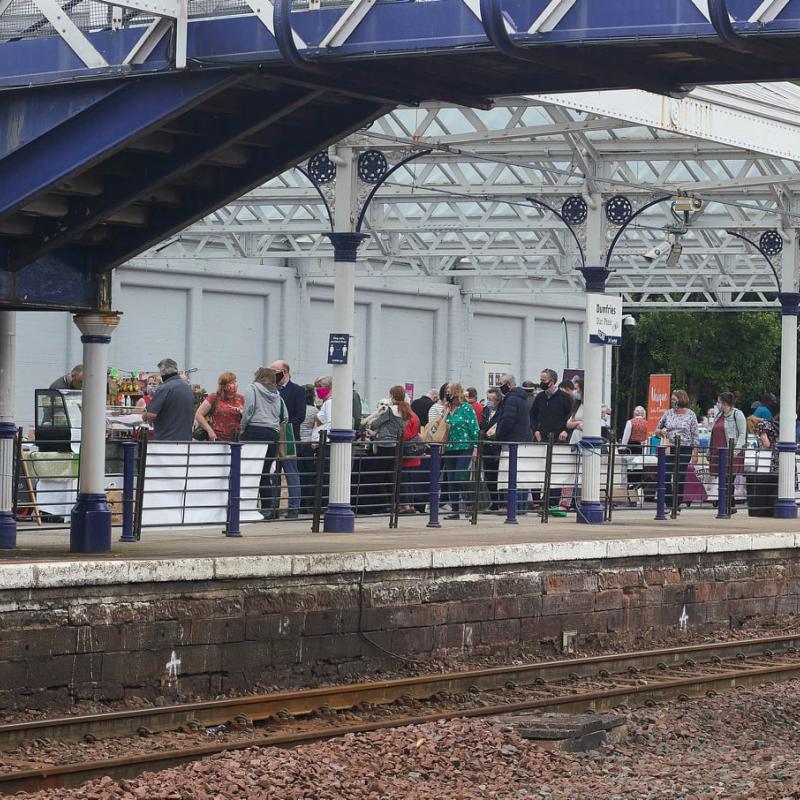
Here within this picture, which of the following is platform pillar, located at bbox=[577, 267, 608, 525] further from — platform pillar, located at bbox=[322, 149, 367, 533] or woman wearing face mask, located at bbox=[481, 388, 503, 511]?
platform pillar, located at bbox=[322, 149, 367, 533]

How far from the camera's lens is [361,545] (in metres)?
13.8

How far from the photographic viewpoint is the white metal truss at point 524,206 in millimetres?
18609

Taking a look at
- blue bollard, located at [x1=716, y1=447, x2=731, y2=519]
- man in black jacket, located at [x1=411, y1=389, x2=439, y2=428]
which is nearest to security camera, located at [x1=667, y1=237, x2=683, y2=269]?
blue bollard, located at [x1=716, y1=447, x2=731, y2=519]

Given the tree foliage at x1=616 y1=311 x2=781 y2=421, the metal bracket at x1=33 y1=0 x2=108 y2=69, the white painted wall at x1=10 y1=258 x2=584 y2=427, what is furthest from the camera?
the tree foliage at x1=616 y1=311 x2=781 y2=421

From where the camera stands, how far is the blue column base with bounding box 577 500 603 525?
18562 millimetres

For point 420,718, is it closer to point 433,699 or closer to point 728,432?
point 433,699

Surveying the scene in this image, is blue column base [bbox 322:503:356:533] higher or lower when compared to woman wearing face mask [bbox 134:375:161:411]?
lower

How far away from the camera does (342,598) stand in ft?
40.5

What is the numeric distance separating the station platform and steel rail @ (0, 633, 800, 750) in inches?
15.4

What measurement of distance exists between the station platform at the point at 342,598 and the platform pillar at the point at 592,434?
3.57ft

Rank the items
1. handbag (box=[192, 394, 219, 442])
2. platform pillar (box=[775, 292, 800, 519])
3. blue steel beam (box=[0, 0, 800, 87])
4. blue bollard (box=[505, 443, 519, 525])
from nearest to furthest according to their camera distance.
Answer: blue steel beam (box=[0, 0, 800, 87])
handbag (box=[192, 394, 219, 442])
blue bollard (box=[505, 443, 519, 525])
platform pillar (box=[775, 292, 800, 519])

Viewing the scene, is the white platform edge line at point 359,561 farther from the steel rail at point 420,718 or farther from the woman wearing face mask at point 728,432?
the woman wearing face mask at point 728,432

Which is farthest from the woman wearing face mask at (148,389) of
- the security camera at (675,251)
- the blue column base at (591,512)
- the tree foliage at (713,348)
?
the tree foliage at (713,348)

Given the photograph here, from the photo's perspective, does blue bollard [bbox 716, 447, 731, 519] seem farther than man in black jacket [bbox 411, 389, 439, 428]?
Answer: No
